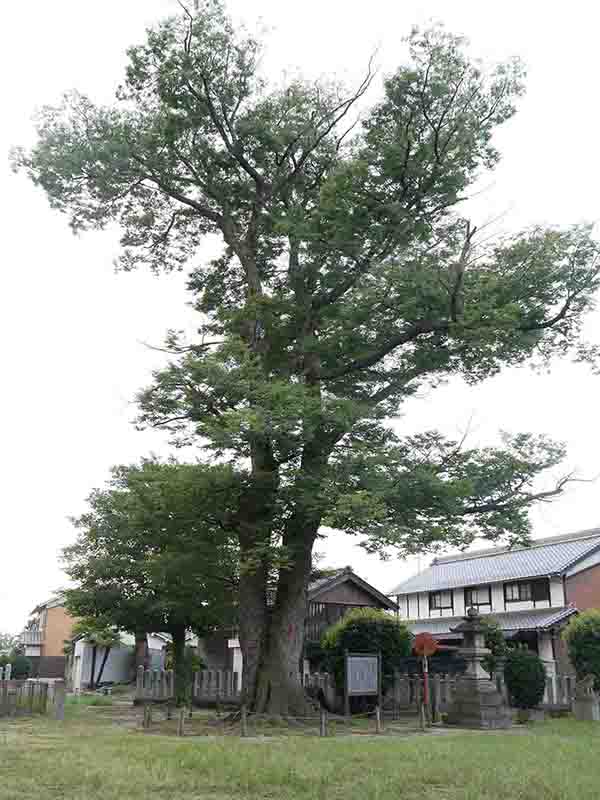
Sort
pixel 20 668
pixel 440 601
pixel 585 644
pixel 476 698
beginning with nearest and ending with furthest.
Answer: pixel 476 698 < pixel 585 644 < pixel 440 601 < pixel 20 668

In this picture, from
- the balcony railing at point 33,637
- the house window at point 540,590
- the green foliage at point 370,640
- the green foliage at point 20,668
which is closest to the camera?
the green foliage at point 370,640

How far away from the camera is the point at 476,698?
1898 centimetres

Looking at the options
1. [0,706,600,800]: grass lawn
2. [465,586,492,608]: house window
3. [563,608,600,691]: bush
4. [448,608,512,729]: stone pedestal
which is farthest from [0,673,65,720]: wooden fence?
[465,586,492,608]: house window

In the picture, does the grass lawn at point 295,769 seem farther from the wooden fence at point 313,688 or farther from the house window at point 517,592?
the house window at point 517,592

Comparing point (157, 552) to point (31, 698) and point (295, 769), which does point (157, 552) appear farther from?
point (295, 769)

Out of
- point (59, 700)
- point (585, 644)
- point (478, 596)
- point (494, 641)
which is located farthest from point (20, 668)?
point (585, 644)

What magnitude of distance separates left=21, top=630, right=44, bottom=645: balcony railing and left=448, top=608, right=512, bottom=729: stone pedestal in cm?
4354

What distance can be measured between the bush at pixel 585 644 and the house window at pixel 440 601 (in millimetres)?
14676

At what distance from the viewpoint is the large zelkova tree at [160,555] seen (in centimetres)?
1767

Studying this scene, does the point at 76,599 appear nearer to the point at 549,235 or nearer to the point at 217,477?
the point at 217,477

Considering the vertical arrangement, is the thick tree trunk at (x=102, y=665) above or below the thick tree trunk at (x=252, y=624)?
below

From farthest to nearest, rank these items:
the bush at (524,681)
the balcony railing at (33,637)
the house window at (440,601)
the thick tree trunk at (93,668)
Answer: the balcony railing at (33,637) < the thick tree trunk at (93,668) < the house window at (440,601) < the bush at (524,681)

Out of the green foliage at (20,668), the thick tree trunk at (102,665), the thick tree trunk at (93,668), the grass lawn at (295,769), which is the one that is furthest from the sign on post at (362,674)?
the green foliage at (20,668)

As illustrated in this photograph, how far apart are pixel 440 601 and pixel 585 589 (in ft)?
29.6
